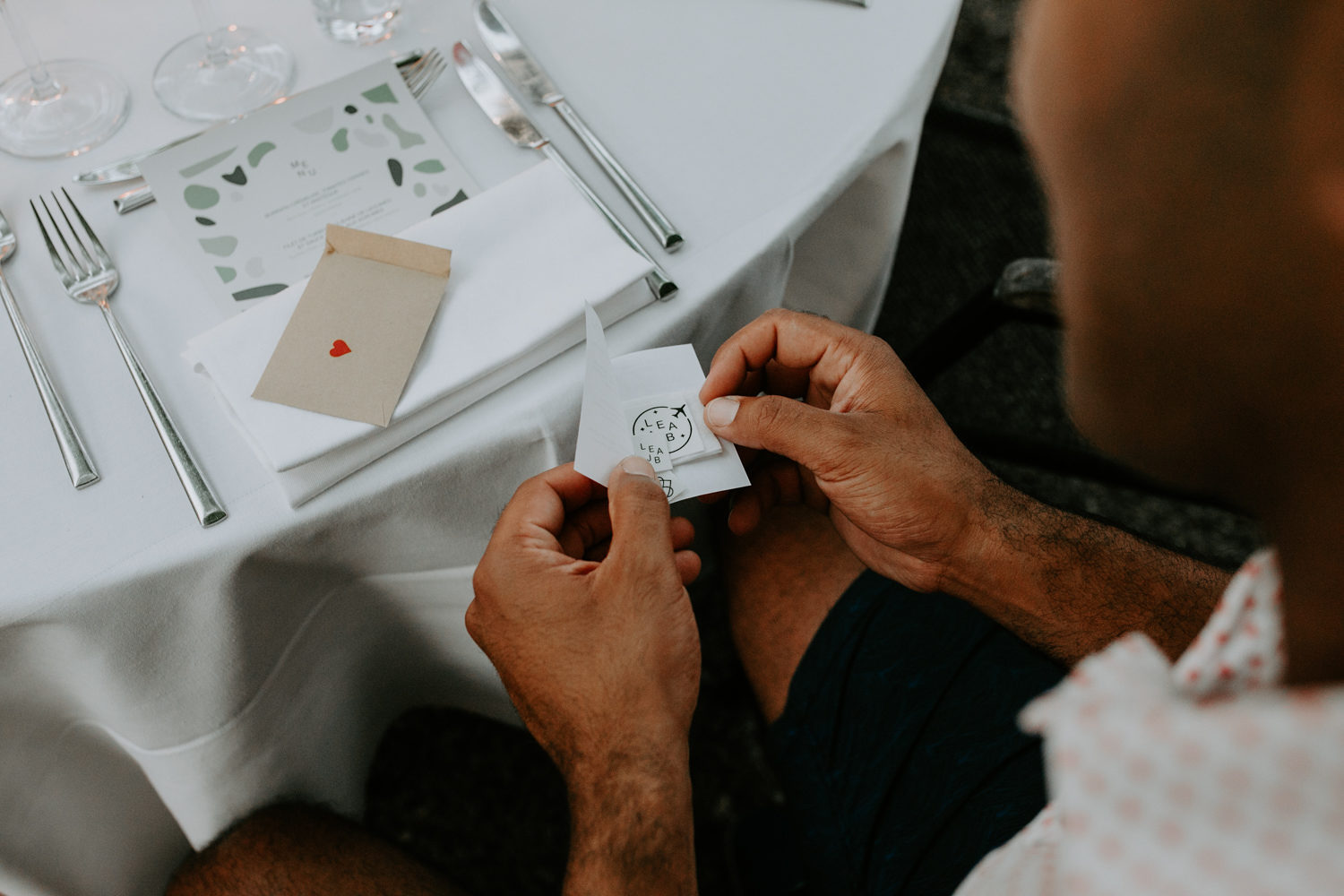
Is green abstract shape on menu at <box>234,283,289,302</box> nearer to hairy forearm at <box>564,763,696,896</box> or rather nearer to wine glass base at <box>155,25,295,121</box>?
wine glass base at <box>155,25,295,121</box>

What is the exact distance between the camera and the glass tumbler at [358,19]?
3.01ft

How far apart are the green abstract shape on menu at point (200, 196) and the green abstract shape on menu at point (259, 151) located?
5 centimetres

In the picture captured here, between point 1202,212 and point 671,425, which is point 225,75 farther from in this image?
point 1202,212

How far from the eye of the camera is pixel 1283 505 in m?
0.37

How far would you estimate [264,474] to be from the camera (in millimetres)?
680

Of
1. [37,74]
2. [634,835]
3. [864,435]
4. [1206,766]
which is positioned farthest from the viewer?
[37,74]

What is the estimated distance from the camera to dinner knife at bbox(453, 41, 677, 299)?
0.81m

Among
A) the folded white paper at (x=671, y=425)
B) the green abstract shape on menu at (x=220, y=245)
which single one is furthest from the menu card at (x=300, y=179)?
the folded white paper at (x=671, y=425)

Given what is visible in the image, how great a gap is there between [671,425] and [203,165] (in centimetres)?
55

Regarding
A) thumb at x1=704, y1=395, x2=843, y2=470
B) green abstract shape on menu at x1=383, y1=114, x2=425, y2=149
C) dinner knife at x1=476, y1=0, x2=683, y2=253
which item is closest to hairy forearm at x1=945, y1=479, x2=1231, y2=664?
thumb at x1=704, y1=395, x2=843, y2=470

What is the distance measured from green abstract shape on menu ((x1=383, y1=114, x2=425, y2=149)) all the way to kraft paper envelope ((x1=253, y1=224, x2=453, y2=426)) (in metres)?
0.14

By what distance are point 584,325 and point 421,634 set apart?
0.48 m

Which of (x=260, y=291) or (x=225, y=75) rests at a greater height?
(x=225, y=75)

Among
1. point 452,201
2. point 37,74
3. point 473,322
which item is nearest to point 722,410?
point 473,322
